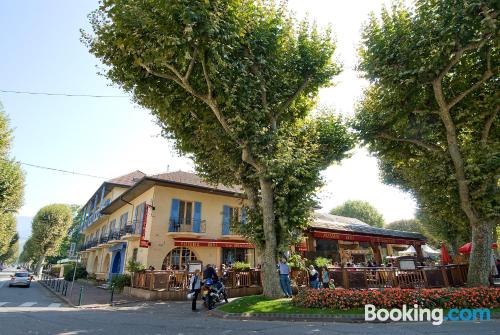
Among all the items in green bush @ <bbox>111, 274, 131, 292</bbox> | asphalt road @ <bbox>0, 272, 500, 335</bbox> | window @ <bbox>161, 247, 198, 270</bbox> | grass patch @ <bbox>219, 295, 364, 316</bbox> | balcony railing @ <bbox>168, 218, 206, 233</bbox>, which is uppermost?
balcony railing @ <bbox>168, 218, 206, 233</bbox>

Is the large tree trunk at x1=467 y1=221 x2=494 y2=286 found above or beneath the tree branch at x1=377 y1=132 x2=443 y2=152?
beneath

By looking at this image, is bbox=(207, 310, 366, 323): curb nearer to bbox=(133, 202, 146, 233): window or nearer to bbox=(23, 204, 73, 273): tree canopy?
bbox=(133, 202, 146, 233): window

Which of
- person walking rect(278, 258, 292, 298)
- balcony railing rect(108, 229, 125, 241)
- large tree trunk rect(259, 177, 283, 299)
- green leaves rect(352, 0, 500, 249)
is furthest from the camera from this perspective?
balcony railing rect(108, 229, 125, 241)

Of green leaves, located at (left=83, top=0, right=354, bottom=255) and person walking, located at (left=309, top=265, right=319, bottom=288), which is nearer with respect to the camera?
green leaves, located at (left=83, top=0, right=354, bottom=255)

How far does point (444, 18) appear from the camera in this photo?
11227 millimetres

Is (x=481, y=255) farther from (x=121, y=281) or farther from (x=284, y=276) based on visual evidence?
(x=121, y=281)

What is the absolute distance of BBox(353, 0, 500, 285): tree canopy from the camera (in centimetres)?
1117

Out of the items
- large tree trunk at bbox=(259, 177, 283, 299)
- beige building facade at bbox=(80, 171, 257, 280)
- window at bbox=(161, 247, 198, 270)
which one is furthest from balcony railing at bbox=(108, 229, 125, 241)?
large tree trunk at bbox=(259, 177, 283, 299)

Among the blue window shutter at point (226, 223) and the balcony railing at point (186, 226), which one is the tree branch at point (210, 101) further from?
the blue window shutter at point (226, 223)

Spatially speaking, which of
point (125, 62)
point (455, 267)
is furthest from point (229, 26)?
point (455, 267)

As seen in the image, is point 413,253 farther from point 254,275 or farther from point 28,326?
point 28,326

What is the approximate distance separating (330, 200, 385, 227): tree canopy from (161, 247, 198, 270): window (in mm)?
42015

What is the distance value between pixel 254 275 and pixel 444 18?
14197mm

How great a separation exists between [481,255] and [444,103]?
20.0 feet
